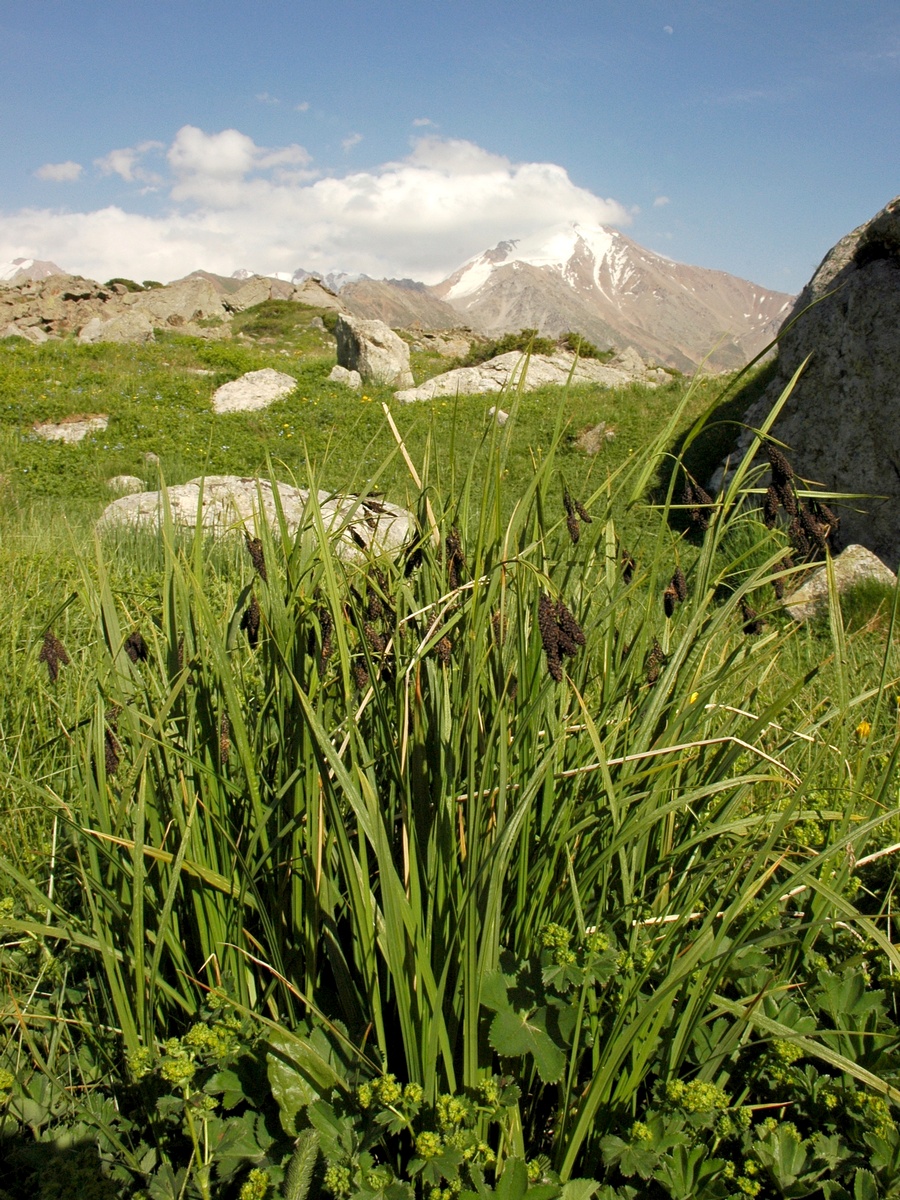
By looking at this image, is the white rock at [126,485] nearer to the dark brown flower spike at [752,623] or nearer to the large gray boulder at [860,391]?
the large gray boulder at [860,391]

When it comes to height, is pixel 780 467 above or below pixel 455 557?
above

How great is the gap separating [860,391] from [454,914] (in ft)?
20.2

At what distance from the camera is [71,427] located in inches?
467

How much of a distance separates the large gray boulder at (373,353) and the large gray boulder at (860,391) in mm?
8950

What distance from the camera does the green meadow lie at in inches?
49.4

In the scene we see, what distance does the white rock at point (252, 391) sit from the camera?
13.2 metres

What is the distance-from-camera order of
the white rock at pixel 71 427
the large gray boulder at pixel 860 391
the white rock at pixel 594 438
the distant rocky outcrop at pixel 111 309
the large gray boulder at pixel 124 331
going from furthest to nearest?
the distant rocky outcrop at pixel 111 309, the large gray boulder at pixel 124 331, the white rock at pixel 71 427, the white rock at pixel 594 438, the large gray boulder at pixel 860 391

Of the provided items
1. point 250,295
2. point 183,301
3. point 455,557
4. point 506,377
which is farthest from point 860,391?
point 250,295

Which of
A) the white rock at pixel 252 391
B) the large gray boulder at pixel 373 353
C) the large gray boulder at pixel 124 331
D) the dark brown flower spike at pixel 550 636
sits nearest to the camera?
the dark brown flower spike at pixel 550 636

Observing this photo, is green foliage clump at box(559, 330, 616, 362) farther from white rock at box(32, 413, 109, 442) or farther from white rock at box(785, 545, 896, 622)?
white rock at box(785, 545, 896, 622)

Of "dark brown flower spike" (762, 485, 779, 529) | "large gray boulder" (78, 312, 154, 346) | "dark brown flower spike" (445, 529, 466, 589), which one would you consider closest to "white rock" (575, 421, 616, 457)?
"dark brown flower spike" (445, 529, 466, 589)

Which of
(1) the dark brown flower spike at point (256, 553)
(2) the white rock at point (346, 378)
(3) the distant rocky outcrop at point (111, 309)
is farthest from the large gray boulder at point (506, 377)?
(1) the dark brown flower spike at point (256, 553)

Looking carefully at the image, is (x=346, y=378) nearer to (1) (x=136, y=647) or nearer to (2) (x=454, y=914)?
(1) (x=136, y=647)

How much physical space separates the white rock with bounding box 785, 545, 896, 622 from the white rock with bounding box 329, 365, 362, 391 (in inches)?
418
